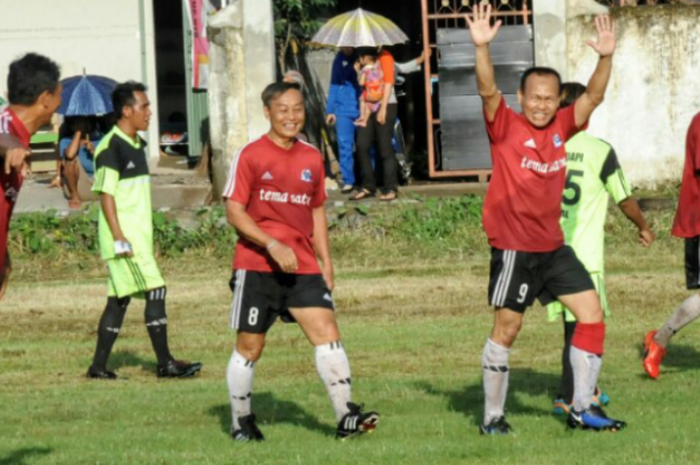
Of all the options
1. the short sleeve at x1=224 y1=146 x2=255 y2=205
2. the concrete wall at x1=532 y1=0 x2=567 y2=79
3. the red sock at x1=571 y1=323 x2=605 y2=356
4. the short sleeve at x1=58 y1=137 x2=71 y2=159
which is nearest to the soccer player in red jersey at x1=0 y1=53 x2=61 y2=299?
the short sleeve at x1=224 y1=146 x2=255 y2=205

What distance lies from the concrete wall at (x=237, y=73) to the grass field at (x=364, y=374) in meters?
2.29

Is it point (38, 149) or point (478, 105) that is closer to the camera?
point (478, 105)

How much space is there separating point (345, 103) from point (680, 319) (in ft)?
26.7

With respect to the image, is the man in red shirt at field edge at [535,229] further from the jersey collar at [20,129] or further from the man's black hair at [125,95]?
the man's black hair at [125,95]

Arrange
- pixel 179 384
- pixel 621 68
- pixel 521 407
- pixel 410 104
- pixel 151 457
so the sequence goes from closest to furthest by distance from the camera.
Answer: pixel 151 457 < pixel 521 407 < pixel 179 384 < pixel 621 68 < pixel 410 104

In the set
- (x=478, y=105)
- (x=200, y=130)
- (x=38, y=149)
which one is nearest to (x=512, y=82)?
(x=478, y=105)

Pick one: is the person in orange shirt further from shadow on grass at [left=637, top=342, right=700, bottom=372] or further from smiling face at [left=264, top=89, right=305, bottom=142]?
smiling face at [left=264, top=89, right=305, bottom=142]

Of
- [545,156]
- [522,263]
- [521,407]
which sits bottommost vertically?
[521,407]

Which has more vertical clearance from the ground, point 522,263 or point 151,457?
point 522,263

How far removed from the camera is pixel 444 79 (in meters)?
18.8

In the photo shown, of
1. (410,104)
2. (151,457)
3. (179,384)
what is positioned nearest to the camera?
(151,457)

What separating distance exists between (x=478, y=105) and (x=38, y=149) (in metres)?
7.30

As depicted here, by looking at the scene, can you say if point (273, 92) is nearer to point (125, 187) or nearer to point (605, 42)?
point (605, 42)

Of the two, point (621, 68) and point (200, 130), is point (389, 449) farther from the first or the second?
point (200, 130)
